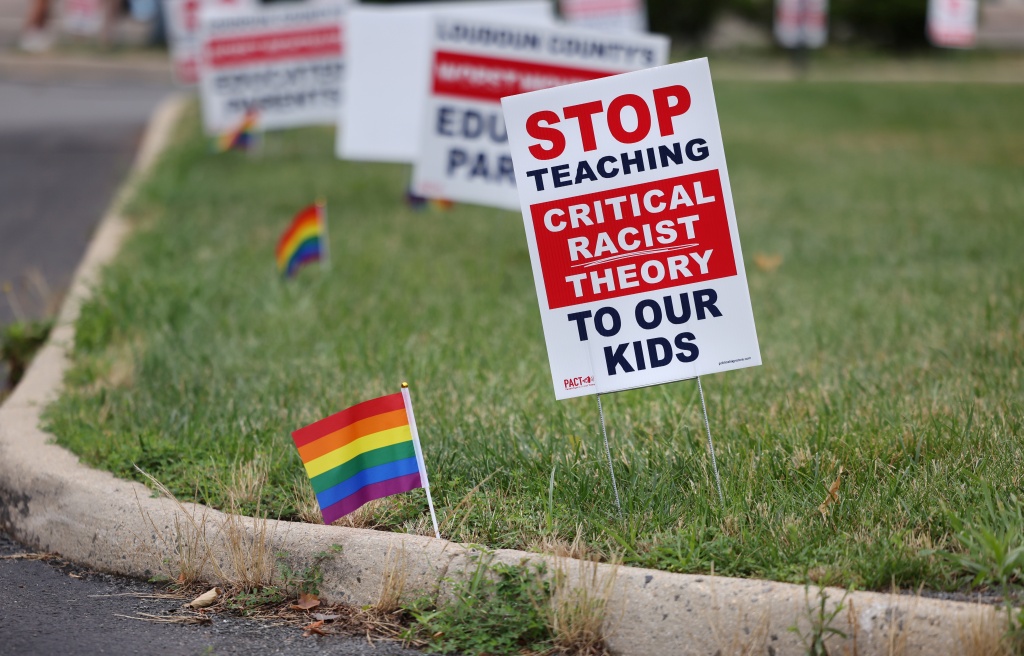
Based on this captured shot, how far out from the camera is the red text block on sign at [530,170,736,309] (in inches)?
150

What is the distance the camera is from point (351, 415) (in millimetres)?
3635

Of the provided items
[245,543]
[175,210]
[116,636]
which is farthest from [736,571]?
[175,210]

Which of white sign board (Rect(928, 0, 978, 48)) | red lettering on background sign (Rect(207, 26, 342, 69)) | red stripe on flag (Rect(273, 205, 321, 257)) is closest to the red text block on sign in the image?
red stripe on flag (Rect(273, 205, 321, 257))

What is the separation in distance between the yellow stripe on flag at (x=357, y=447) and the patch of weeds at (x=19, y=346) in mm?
2963

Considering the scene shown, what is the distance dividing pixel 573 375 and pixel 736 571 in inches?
31.0

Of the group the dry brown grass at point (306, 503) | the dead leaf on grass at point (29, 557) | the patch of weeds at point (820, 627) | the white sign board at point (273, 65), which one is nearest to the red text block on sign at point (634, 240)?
the dry brown grass at point (306, 503)

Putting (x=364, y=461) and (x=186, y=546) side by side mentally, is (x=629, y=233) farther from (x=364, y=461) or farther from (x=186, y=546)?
(x=186, y=546)

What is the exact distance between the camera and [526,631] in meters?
3.39

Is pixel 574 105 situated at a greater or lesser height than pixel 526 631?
greater

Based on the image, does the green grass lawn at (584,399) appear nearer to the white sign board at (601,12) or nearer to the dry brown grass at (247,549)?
the dry brown grass at (247,549)

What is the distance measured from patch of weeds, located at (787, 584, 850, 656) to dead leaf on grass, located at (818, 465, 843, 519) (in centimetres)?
47

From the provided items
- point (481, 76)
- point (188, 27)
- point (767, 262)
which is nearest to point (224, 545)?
point (767, 262)

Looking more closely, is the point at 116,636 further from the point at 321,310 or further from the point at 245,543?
the point at 321,310

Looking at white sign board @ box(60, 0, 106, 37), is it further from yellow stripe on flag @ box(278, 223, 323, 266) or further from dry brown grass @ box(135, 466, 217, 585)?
dry brown grass @ box(135, 466, 217, 585)
